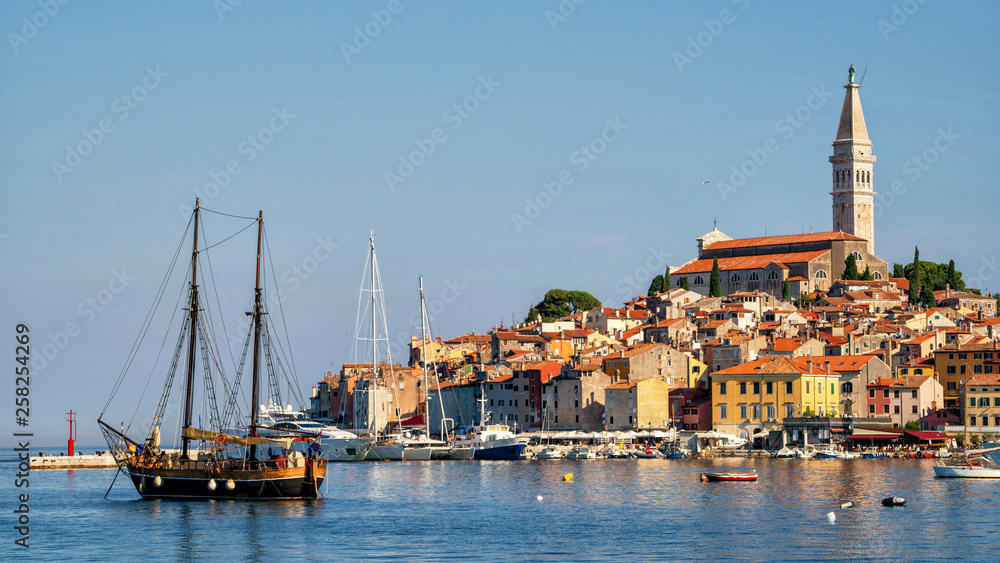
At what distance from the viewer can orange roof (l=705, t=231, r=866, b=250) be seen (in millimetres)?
148375

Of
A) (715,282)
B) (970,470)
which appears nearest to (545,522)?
(970,470)

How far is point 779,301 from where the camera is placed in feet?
448

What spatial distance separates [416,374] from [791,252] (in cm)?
5285

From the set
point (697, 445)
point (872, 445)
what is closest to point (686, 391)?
point (697, 445)

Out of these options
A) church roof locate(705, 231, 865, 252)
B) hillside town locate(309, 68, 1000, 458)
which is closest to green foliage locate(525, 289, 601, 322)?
hillside town locate(309, 68, 1000, 458)

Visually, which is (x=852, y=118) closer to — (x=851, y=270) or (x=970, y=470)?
(x=851, y=270)

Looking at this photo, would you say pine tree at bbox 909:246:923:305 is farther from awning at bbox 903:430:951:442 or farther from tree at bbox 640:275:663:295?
awning at bbox 903:430:951:442

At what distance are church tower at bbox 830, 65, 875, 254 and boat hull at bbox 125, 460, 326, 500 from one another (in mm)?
120685

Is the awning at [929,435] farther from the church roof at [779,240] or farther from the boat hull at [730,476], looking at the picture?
the church roof at [779,240]

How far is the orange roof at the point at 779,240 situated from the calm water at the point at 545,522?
81.0 m

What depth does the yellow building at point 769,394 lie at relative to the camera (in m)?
91.3

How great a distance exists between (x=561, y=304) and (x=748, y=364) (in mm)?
→ 55507

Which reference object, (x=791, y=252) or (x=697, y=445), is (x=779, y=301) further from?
(x=697, y=445)

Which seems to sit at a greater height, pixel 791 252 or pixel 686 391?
pixel 791 252
